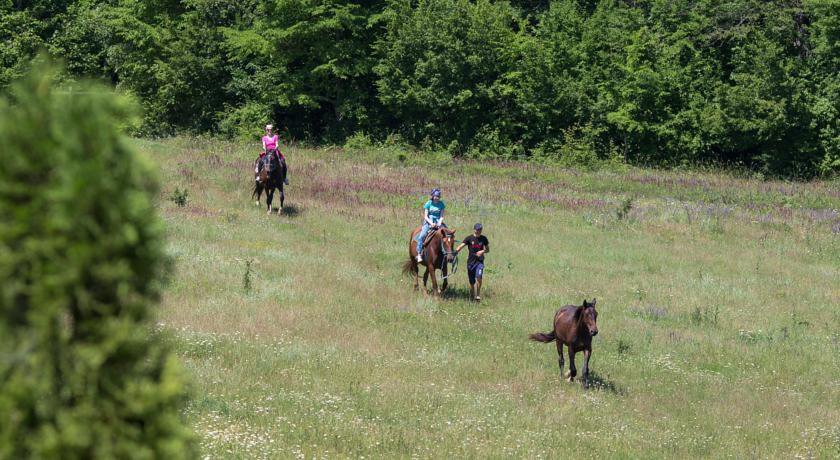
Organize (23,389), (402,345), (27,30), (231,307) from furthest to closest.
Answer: (27,30)
(231,307)
(402,345)
(23,389)

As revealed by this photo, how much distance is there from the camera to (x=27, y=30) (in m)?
59.9

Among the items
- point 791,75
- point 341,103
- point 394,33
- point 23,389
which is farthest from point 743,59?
point 23,389

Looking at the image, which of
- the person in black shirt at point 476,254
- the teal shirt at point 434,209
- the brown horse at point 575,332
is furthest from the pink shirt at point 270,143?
the brown horse at point 575,332

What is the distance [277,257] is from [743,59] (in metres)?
36.6

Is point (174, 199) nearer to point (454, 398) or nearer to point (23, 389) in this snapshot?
point (454, 398)

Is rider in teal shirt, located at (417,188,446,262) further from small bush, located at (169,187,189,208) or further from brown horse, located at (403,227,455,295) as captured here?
small bush, located at (169,187,189,208)

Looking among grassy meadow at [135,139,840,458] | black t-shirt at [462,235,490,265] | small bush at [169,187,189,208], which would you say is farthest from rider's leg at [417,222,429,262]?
small bush at [169,187,189,208]

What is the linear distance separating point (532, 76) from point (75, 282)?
50.5 meters

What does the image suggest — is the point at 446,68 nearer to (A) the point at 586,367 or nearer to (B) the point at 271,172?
(B) the point at 271,172

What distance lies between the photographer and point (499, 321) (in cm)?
2078

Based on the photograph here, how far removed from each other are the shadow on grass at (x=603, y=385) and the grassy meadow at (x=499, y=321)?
0.32 feet

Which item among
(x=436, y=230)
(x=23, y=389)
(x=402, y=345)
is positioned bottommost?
(x=402, y=345)

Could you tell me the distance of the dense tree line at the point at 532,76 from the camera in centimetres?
4997

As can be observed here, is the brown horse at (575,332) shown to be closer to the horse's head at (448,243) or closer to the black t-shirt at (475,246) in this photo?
the black t-shirt at (475,246)
